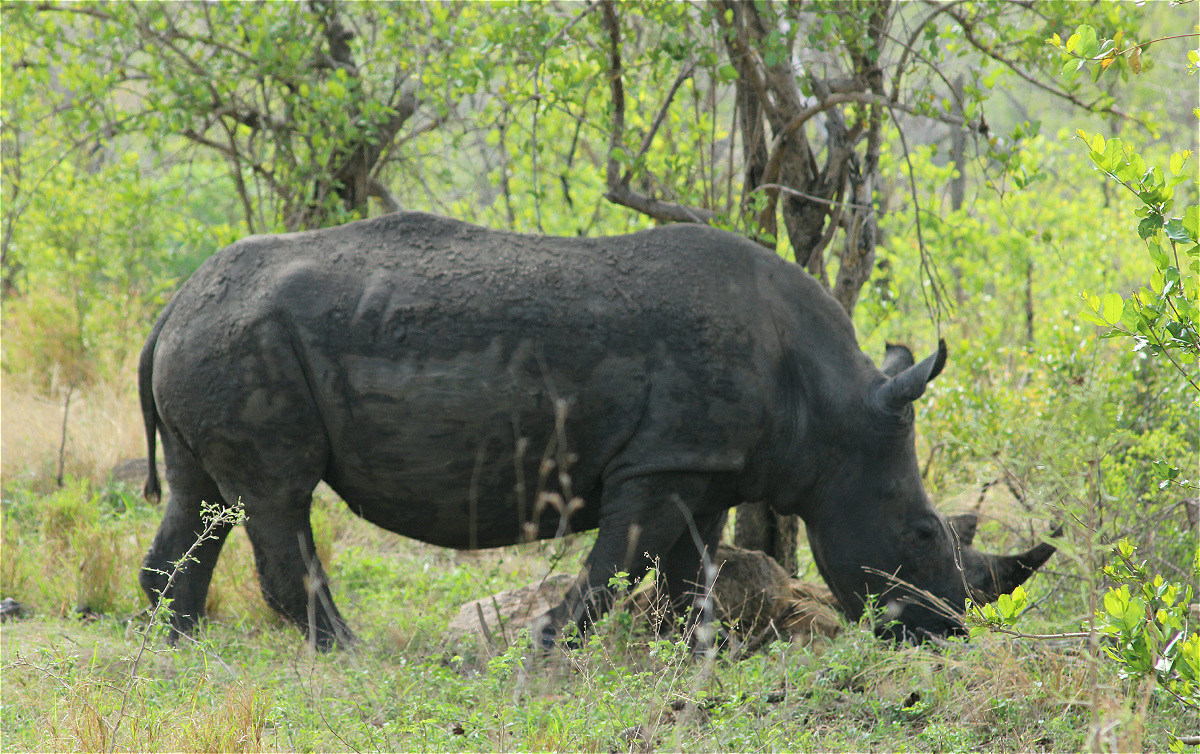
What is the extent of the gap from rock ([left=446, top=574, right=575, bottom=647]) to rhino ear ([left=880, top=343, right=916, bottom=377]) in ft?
5.68

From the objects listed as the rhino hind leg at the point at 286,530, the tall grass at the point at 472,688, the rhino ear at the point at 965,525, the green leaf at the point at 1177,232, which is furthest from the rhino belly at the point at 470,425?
the green leaf at the point at 1177,232

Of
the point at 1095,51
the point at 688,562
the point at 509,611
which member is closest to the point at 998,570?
the point at 688,562

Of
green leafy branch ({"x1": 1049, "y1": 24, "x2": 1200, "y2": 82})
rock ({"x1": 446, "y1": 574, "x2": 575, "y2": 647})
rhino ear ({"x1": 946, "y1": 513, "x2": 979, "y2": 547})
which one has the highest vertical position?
green leafy branch ({"x1": 1049, "y1": 24, "x2": 1200, "y2": 82})

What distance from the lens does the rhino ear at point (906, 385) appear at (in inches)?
160

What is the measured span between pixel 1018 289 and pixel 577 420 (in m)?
8.27

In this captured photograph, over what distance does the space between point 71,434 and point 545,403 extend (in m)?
5.06

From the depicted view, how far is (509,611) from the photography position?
189 inches

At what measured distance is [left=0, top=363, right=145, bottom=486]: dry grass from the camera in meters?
7.23

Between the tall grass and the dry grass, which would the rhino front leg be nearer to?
the tall grass

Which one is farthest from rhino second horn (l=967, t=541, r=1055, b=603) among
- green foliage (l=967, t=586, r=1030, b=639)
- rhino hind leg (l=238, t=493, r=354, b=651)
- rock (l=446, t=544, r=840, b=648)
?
rhino hind leg (l=238, t=493, r=354, b=651)

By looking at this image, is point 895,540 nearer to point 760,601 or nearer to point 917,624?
point 917,624

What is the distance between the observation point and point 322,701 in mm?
3650

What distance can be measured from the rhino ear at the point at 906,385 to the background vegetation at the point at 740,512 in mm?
429

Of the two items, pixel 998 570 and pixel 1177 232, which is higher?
pixel 1177 232
